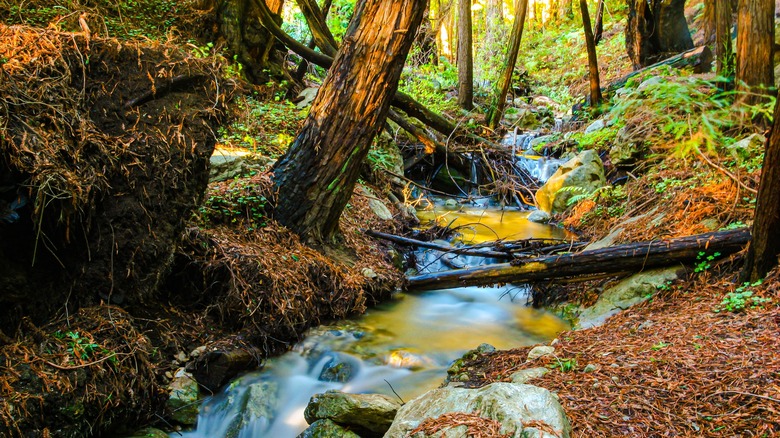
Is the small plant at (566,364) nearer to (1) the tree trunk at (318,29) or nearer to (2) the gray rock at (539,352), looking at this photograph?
(2) the gray rock at (539,352)

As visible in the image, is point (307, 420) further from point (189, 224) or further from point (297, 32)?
point (297, 32)

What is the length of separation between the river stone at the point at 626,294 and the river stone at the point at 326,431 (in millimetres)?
2352

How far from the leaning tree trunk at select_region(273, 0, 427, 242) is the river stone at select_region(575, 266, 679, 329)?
2804mm

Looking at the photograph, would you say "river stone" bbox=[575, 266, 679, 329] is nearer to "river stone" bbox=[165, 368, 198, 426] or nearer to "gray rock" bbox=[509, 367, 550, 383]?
"gray rock" bbox=[509, 367, 550, 383]

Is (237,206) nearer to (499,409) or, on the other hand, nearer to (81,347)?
(81,347)

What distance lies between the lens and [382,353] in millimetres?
4656

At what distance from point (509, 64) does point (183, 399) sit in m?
11.2

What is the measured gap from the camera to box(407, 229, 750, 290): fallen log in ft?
14.0

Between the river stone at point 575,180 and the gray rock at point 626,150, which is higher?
the gray rock at point 626,150

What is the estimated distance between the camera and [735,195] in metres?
A: 4.86

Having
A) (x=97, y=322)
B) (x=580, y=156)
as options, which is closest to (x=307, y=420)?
(x=97, y=322)

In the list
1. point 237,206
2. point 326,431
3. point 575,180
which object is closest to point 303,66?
point 575,180

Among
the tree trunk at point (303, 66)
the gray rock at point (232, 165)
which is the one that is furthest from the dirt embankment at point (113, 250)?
the tree trunk at point (303, 66)

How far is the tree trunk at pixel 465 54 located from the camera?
12553mm
